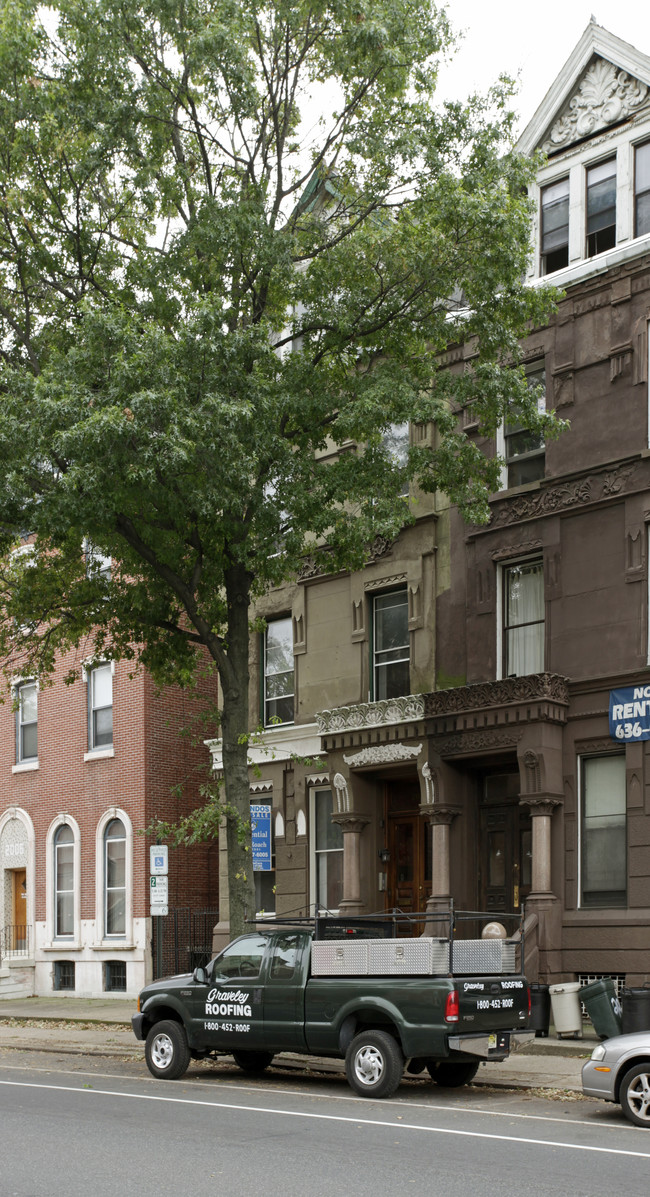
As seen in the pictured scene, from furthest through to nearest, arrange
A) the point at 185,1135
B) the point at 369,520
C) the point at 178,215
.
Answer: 1. the point at 178,215
2. the point at 369,520
3. the point at 185,1135

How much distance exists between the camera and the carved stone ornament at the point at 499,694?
18891 mm

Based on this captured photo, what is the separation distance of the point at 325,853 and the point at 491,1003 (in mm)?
10705

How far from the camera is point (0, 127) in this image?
16531 mm

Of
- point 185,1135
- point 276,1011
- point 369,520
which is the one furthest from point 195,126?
point 185,1135

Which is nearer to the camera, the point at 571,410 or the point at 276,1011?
the point at 276,1011

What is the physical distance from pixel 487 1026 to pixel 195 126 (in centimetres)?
1168

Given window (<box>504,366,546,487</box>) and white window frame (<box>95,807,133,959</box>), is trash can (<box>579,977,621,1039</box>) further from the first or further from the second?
white window frame (<box>95,807,133,959</box>)

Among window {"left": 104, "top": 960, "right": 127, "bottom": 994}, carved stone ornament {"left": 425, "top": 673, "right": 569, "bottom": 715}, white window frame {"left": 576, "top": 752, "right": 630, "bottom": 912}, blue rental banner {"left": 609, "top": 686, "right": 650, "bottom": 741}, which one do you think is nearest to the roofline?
carved stone ornament {"left": 425, "top": 673, "right": 569, "bottom": 715}

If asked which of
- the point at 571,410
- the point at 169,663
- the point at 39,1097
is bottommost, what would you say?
the point at 39,1097

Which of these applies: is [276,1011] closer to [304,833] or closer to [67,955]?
[304,833]

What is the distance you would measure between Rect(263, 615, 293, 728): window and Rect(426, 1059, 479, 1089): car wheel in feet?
36.2

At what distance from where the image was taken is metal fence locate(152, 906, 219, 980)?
25531 millimetres

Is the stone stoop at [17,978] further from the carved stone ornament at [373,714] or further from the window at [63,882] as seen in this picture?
the carved stone ornament at [373,714]

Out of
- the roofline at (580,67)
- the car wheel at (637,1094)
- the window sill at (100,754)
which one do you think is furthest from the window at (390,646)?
the car wheel at (637,1094)
